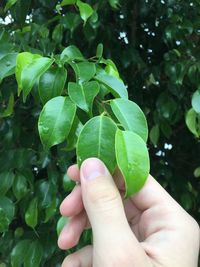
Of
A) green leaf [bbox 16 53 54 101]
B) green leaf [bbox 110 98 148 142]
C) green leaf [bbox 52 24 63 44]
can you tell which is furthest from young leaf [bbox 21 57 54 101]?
green leaf [bbox 52 24 63 44]

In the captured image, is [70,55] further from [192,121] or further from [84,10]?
[192,121]

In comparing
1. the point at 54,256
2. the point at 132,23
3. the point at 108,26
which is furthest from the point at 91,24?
the point at 54,256

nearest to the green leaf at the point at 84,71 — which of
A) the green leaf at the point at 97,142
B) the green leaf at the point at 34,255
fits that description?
the green leaf at the point at 97,142

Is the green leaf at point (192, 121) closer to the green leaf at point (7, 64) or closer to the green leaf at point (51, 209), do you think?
the green leaf at point (51, 209)

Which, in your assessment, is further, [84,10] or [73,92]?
[84,10]

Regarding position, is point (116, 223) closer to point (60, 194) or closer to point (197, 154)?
point (60, 194)

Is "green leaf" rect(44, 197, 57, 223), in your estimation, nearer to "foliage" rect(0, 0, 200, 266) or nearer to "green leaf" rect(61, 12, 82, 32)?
"foliage" rect(0, 0, 200, 266)

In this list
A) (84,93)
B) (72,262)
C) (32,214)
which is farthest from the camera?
(32,214)

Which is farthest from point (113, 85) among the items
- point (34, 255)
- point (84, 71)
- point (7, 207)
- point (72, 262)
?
point (34, 255)
